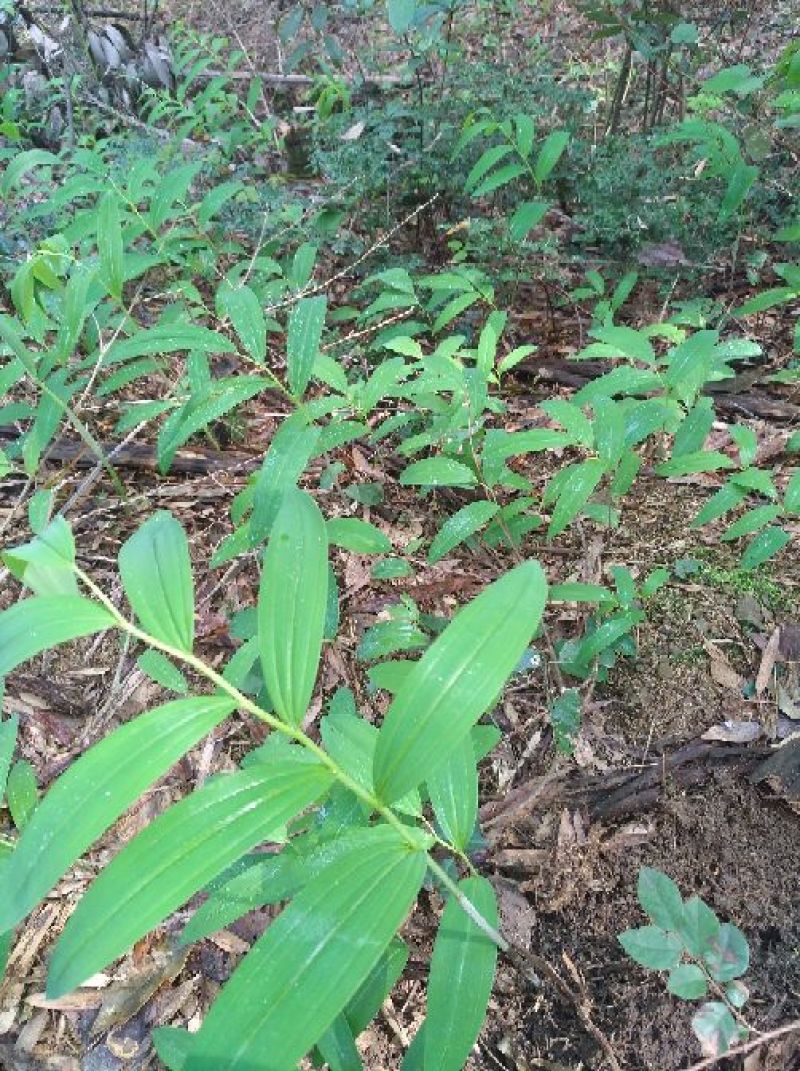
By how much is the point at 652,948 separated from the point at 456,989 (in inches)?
13.7

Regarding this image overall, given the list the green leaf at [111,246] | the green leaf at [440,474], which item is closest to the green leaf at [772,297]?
the green leaf at [440,474]

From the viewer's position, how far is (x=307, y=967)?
807mm

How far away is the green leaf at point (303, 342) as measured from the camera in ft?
6.17


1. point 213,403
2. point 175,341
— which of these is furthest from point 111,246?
point 213,403

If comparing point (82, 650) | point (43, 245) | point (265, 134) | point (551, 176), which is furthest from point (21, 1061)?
point (265, 134)

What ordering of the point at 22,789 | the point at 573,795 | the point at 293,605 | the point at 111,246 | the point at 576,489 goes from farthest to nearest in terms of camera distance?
the point at 111,246
the point at 576,489
the point at 573,795
the point at 22,789
the point at 293,605

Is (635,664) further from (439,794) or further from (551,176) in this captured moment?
(551,176)

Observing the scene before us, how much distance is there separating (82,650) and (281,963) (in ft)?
5.80

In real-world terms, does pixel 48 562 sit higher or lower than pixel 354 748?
higher

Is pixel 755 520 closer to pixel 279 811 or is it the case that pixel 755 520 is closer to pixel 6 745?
pixel 279 811

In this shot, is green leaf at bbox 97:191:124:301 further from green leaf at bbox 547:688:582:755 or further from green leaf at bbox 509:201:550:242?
green leaf at bbox 547:688:582:755

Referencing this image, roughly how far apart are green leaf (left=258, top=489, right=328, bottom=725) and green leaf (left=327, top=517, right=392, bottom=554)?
2.84ft

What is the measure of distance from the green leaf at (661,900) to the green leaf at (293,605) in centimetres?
68

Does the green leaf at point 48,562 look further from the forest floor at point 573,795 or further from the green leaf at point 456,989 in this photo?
the forest floor at point 573,795
